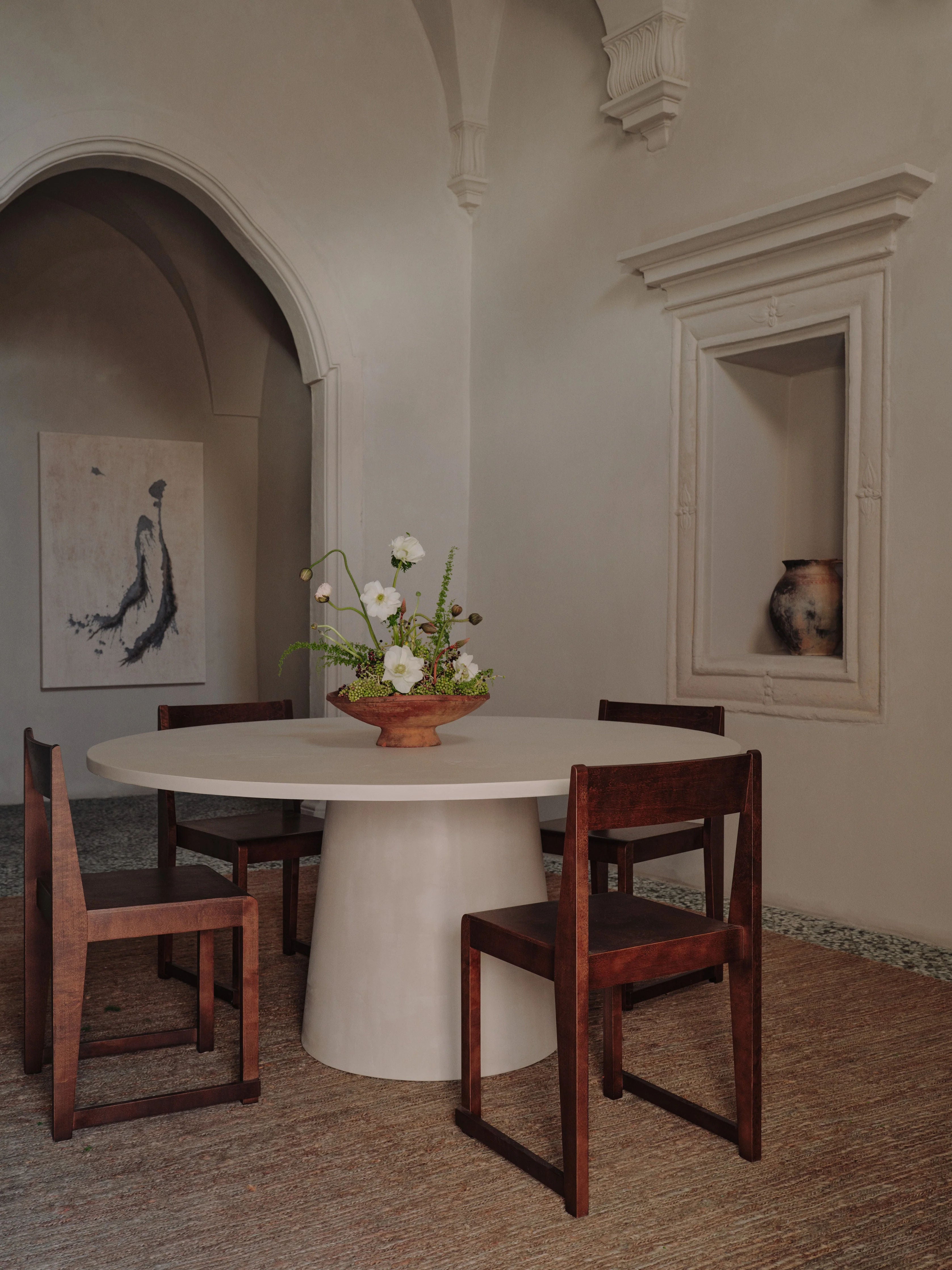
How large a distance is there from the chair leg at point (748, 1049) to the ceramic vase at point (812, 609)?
2.40 metres

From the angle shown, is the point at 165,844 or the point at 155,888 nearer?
the point at 155,888

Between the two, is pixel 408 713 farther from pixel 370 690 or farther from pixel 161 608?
pixel 161 608

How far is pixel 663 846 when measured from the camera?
10.4 feet

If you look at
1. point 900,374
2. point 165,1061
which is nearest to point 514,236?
point 900,374

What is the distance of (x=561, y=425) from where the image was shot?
545 centimetres

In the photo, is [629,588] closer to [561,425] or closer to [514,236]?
[561,425]

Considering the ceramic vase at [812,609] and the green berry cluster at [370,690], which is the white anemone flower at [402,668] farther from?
the ceramic vase at [812,609]

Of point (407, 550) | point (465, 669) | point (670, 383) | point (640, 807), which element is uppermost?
point (670, 383)

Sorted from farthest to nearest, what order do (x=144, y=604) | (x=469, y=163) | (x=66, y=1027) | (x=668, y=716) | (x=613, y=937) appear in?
(x=144, y=604) → (x=469, y=163) → (x=668, y=716) → (x=66, y=1027) → (x=613, y=937)

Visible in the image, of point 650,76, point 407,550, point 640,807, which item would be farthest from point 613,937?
point 650,76

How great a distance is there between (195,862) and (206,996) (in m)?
2.54

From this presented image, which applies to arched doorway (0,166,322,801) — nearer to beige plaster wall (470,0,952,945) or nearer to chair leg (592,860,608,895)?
beige plaster wall (470,0,952,945)

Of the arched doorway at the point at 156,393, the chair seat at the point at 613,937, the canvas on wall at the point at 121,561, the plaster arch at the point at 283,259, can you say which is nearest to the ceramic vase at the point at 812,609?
the plaster arch at the point at 283,259

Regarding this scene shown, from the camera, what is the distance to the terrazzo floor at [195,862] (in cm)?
368
